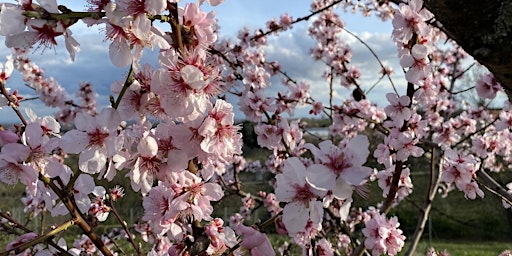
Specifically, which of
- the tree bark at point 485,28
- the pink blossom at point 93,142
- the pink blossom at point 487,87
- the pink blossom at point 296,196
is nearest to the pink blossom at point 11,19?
the pink blossom at point 93,142

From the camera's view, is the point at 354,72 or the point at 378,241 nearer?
the point at 378,241

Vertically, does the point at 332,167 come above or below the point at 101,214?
above

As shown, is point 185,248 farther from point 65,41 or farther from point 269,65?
point 269,65

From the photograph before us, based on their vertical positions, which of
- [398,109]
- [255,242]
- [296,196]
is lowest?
[398,109]

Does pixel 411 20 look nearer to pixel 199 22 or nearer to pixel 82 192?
pixel 199 22

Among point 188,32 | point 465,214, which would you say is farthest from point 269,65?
point 465,214

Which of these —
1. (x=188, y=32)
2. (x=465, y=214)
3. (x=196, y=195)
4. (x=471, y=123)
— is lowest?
(x=465, y=214)

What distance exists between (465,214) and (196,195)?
14070 mm

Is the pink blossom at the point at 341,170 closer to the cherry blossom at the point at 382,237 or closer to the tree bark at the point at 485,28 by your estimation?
the tree bark at the point at 485,28

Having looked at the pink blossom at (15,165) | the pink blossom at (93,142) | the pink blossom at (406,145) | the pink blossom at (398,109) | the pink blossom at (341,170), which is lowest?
the pink blossom at (406,145)

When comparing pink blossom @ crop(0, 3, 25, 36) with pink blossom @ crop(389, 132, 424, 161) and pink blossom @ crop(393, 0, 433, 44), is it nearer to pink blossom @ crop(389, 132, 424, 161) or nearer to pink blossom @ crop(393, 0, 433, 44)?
pink blossom @ crop(393, 0, 433, 44)

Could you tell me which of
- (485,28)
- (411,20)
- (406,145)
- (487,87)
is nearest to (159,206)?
(485,28)

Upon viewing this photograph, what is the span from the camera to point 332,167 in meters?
0.85

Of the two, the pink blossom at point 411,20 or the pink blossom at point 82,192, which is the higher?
the pink blossom at point 411,20
